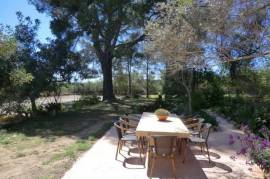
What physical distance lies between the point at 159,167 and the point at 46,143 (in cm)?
401

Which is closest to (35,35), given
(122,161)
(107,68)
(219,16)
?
(107,68)

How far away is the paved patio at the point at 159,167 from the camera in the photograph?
245 inches

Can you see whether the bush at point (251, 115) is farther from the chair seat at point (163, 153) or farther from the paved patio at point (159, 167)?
the chair seat at point (163, 153)

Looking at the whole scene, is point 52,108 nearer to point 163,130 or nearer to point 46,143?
point 46,143

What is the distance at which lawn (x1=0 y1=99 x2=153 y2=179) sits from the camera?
6.76 metres

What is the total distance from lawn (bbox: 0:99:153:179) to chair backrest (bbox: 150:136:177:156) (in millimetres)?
1661

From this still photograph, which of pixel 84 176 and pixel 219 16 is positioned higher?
pixel 219 16

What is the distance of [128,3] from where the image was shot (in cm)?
1717

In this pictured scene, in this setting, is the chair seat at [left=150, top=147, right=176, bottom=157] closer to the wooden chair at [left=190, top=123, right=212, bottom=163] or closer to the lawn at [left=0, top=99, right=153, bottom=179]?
the wooden chair at [left=190, top=123, right=212, bottom=163]

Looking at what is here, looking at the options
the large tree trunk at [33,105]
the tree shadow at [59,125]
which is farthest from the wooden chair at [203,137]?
the large tree trunk at [33,105]

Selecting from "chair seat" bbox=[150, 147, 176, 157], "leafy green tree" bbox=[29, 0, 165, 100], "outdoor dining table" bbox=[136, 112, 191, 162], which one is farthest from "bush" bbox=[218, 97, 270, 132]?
"leafy green tree" bbox=[29, 0, 165, 100]

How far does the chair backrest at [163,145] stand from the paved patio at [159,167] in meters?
0.40

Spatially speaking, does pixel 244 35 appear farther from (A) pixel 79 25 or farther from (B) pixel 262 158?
(A) pixel 79 25

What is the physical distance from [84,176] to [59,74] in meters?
10.8
